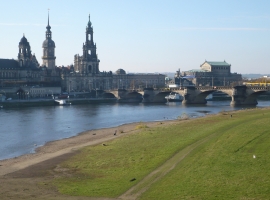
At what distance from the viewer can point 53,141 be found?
46.0 m

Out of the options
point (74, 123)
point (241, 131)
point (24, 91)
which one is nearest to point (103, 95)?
point (24, 91)

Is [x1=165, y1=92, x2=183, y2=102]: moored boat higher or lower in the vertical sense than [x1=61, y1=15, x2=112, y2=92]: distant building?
lower

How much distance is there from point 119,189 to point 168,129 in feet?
72.6

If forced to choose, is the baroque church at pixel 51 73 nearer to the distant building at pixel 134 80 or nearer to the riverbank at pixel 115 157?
the distant building at pixel 134 80

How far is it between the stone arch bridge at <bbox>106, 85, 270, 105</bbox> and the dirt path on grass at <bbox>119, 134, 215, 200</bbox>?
61.6 metres

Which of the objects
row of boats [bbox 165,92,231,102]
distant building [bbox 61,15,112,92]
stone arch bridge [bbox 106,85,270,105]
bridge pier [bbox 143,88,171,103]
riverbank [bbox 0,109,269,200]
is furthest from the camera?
distant building [bbox 61,15,112,92]

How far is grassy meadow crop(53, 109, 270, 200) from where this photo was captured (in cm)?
2264

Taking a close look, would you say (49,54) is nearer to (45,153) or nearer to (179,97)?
(179,97)

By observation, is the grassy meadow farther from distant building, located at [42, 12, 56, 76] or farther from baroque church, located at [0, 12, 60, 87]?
distant building, located at [42, 12, 56, 76]

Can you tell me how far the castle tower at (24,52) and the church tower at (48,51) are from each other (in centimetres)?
653

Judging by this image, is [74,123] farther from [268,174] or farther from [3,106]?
[268,174]

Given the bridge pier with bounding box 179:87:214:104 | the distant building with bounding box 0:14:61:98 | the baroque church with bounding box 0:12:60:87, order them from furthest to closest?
the baroque church with bounding box 0:12:60:87
the distant building with bounding box 0:14:61:98
the bridge pier with bounding box 179:87:214:104

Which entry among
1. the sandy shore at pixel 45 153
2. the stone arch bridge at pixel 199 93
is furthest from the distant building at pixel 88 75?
the sandy shore at pixel 45 153

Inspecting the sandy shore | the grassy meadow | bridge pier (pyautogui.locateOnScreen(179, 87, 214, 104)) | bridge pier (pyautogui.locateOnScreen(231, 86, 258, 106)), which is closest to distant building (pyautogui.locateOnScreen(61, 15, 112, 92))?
bridge pier (pyautogui.locateOnScreen(179, 87, 214, 104))
